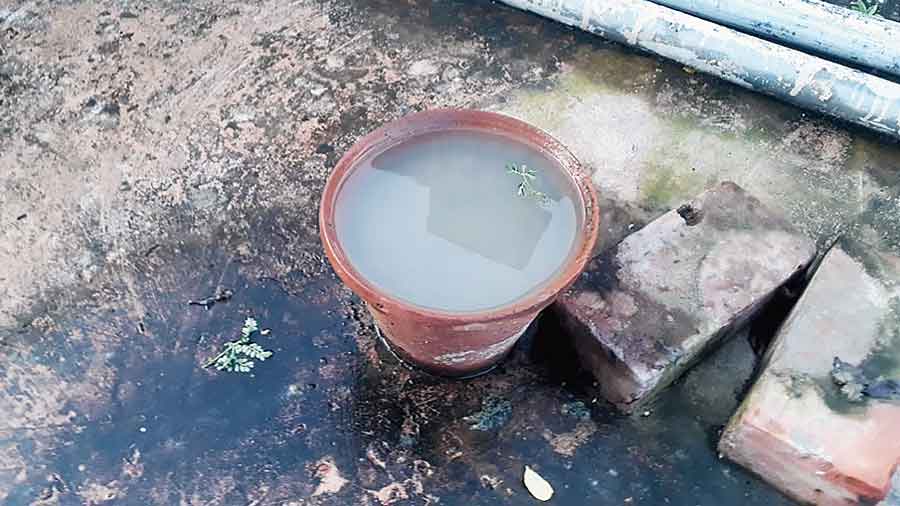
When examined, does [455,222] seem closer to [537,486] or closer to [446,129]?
[446,129]

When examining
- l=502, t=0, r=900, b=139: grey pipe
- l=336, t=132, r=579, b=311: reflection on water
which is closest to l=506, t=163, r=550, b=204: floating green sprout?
l=336, t=132, r=579, b=311: reflection on water

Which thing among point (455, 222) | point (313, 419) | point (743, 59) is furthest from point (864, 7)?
point (313, 419)

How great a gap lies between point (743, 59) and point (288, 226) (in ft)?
5.62

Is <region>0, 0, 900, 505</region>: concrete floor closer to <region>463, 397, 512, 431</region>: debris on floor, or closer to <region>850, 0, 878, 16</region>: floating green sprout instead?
<region>463, 397, 512, 431</region>: debris on floor

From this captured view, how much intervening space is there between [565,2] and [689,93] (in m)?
0.58

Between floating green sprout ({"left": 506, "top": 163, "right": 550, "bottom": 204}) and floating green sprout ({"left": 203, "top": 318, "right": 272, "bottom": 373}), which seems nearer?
floating green sprout ({"left": 506, "top": 163, "right": 550, "bottom": 204})

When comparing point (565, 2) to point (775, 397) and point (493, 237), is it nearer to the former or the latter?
point (493, 237)

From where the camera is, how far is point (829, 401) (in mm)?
2340

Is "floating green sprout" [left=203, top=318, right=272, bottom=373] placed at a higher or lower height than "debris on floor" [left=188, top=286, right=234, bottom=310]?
lower

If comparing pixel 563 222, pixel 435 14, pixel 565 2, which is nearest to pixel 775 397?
pixel 563 222

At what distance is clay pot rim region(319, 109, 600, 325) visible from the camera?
7.04 feet

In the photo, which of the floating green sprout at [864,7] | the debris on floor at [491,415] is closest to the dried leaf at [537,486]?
the debris on floor at [491,415]

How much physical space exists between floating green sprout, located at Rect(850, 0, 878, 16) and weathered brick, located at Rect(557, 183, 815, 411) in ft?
4.07

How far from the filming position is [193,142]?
3137mm
